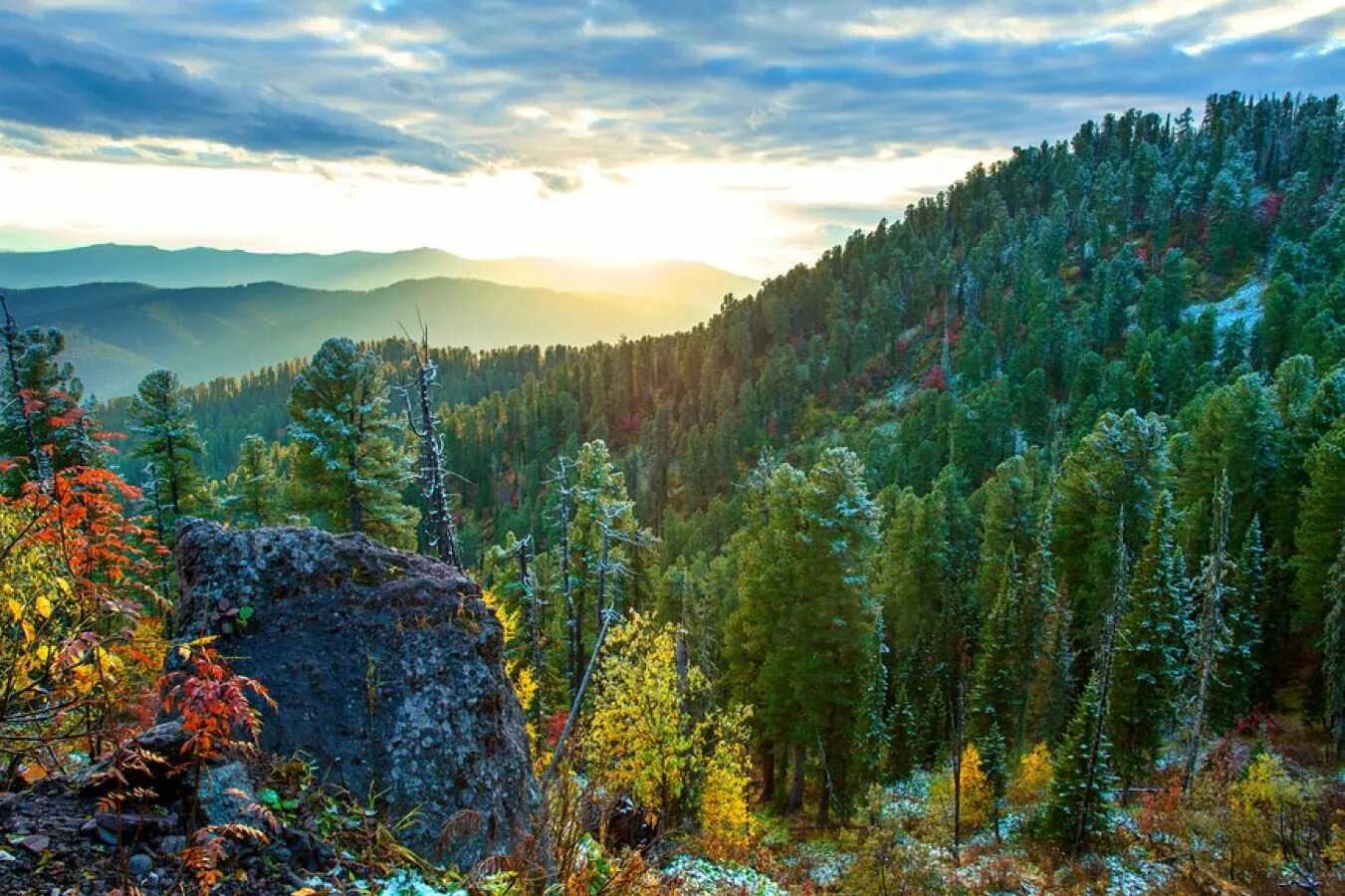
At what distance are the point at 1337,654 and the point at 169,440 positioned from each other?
44494 mm

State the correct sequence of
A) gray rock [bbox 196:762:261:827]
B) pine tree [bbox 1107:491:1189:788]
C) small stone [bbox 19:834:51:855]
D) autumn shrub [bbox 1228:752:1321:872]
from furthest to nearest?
pine tree [bbox 1107:491:1189:788] → autumn shrub [bbox 1228:752:1321:872] → gray rock [bbox 196:762:261:827] → small stone [bbox 19:834:51:855]

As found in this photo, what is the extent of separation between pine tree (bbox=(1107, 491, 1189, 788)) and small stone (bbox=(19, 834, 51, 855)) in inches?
1236

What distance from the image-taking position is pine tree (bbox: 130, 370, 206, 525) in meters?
28.0

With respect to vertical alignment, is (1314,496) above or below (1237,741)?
above

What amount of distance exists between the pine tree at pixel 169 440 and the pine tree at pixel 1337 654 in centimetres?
4323

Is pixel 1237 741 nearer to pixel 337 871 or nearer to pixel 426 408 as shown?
pixel 426 408

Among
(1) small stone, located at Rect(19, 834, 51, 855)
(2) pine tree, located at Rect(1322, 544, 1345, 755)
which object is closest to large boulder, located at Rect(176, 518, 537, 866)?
(1) small stone, located at Rect(19, 834, 51, 855)

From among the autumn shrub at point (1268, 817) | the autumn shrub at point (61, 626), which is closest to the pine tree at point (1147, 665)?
the autumn shrub at point (1268, 817)

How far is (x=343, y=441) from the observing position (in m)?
23.1

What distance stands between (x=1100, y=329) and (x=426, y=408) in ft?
333

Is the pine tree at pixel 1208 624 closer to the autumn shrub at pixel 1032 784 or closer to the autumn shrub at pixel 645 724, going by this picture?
the autumn shrub at pixel 1032 784

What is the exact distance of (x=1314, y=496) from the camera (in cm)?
3247

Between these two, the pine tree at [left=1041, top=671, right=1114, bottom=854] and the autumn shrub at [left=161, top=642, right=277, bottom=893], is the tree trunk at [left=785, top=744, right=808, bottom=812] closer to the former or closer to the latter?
the pine tree at [left=1041, top=671, right=1114, bottom=854]

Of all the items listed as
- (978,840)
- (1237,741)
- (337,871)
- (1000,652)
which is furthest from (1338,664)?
(337,871)
